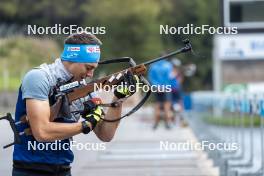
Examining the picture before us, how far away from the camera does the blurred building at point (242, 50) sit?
30.3 m

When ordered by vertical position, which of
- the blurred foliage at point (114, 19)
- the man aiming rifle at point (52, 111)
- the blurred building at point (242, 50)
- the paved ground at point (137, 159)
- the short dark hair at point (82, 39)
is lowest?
the paved ground at point (137, 159)

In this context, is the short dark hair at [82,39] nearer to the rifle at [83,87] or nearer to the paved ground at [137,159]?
the rifle at [83,87]

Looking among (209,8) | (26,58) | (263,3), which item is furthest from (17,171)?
(209,8)

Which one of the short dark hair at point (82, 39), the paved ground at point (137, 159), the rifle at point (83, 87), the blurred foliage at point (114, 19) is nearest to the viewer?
the rifle at point (83, 87)

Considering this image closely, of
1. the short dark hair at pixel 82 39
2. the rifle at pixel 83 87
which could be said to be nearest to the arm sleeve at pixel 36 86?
the rifle at pixel 83 87

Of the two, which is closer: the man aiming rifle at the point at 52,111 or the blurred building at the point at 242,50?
the man aiming rifle at the point at 52,111

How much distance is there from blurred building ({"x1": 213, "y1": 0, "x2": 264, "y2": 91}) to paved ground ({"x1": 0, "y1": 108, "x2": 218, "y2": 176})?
1046 centimetres

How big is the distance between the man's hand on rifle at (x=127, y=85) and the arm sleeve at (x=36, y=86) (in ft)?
1.92

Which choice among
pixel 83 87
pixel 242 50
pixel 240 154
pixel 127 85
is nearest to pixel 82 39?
pixel 83 87

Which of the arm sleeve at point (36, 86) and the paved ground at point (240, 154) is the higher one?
the arm sleeve at point (36, 86)

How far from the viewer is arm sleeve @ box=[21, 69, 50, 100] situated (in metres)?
6.07

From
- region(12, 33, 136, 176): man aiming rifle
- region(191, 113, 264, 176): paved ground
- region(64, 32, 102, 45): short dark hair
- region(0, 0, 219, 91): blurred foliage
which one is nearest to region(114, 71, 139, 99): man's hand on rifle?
region(12, 33, 136, 176): man aiming rifle

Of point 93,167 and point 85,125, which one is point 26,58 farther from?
point 85,125

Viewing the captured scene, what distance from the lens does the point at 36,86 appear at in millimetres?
6074
